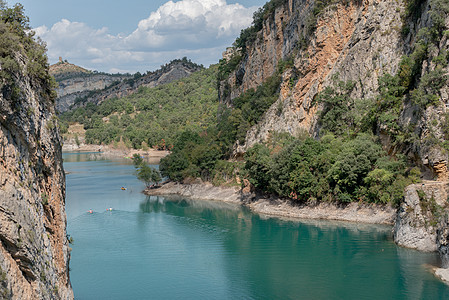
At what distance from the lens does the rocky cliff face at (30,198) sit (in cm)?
1432

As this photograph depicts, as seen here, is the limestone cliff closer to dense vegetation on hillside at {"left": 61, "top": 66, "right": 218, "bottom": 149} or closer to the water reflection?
the water reflection

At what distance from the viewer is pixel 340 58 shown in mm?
53750

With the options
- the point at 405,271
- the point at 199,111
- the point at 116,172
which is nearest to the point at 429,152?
the point at 405,271

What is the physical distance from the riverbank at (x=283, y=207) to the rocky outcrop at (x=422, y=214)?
234 inches

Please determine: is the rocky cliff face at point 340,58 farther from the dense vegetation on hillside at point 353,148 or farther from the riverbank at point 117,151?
the riverbank at point 117,151

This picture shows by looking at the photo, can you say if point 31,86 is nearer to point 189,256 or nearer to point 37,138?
point 37,138

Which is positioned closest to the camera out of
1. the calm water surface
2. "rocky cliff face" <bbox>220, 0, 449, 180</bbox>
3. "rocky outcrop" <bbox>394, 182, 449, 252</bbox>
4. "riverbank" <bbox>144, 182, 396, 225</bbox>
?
the calm water surface

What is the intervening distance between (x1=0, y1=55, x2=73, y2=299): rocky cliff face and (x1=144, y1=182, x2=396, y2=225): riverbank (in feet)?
93.2

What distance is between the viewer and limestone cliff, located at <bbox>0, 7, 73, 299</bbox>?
47.2ft

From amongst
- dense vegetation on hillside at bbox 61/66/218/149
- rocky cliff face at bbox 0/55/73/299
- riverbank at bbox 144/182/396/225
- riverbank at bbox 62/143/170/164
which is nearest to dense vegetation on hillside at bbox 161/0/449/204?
riverbank at bbox 144/182/396/225

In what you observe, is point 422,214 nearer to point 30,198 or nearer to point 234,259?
point 234,259

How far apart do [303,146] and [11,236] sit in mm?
36584

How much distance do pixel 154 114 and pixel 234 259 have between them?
107589 millimetres

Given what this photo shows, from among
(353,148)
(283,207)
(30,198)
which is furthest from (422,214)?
(30,198)
